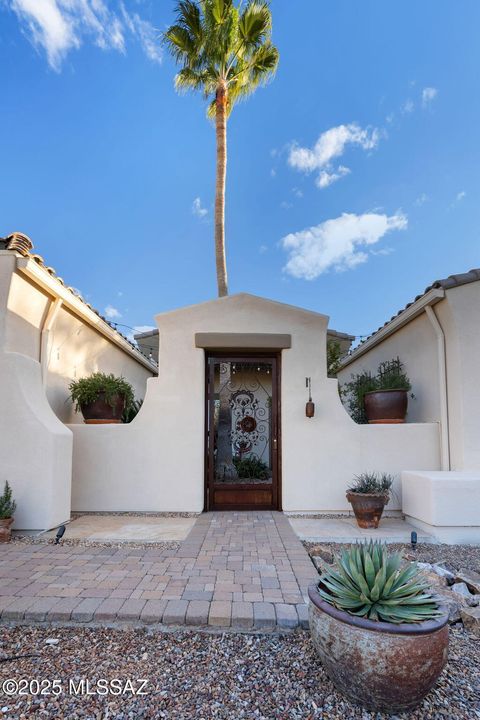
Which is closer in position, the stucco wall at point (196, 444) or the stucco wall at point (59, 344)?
the stucco wall at point (59, 344)

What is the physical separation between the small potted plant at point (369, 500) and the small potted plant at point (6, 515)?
16.6 ft

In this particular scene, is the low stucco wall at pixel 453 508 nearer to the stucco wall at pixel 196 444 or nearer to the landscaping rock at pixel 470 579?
the landscaping rock at pixel 470 579

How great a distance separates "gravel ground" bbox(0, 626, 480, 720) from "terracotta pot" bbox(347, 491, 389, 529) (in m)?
2.88

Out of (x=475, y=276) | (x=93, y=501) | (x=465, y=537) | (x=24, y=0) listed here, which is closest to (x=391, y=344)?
(x=475, y=276)

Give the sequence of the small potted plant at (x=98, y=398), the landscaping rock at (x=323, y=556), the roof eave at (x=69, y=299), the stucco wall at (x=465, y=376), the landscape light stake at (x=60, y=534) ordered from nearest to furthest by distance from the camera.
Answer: the landscaping rock at (x=323, y=556) < the landscape light stake at (x=60, y=534) < the roof eave at (x=69, y=299) < the stucco wall at (x=465, y=376) < the small potted plant at (x=98, y=398)

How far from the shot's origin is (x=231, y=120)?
1136 cm

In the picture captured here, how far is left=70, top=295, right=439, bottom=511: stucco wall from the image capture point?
7.29 meters

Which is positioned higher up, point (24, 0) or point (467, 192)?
point (24, 0)

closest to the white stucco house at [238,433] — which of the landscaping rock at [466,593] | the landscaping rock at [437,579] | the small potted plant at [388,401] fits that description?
the small potted plant at [388,401]

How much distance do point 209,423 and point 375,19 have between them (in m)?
10.7

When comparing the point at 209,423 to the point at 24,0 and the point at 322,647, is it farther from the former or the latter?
the point at 24,0

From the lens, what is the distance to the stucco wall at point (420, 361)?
7.63 meters

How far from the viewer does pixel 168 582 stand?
13.4 feet

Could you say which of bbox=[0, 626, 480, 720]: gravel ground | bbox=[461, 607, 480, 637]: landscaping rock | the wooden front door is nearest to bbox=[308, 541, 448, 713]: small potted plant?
bbox=[0, 626, 480, 720]: gravel ground
